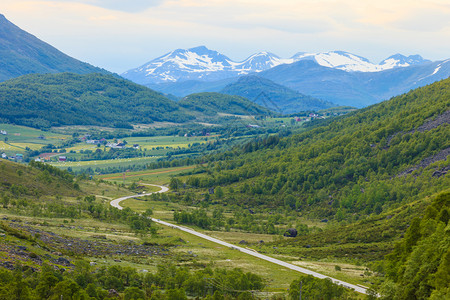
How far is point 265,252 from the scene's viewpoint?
313ft

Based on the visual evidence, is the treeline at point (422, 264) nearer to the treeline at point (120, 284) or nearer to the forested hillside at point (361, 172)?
the treeline at point (120, 284)

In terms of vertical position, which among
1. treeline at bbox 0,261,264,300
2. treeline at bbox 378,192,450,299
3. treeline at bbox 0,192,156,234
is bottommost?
treeline at bbox 0,192,156,234

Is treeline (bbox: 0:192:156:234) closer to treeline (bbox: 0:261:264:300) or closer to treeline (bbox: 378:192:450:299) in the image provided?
treeline (bbox: 0:261:264:300)

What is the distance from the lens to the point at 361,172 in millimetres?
162000

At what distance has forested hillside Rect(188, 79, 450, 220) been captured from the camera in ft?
454

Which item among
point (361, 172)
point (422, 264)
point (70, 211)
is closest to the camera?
point (422, 264)

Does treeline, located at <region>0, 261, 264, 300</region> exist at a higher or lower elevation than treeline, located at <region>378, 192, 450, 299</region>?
lower

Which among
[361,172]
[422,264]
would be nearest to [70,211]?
[422,264]

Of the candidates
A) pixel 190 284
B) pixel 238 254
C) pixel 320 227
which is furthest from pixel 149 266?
pixel 320 227

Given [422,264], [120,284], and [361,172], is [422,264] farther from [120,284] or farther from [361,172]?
[361,172]

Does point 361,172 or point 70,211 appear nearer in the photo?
point 70,211

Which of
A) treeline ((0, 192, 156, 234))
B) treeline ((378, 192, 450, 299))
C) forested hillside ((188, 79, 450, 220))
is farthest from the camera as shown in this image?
forested hillside ((188, 79, 450, 220))

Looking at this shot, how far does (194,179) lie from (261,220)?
195ft

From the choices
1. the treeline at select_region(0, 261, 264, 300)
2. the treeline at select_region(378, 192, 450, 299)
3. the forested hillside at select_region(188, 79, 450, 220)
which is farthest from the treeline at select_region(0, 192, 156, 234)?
the forested hillside at select_region(188, 79, 450, 220)
